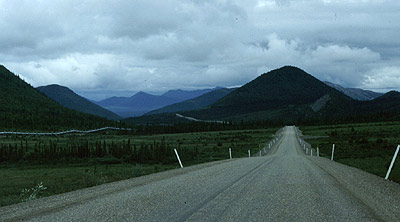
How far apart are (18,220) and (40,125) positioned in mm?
136800

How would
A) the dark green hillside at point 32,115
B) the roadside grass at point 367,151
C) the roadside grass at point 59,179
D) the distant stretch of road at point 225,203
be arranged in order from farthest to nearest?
the dark green hillside at point 32,115, the roadside grass at point 367,151, the roadside grass at point 59,179, the distant stretch of road at point 225,203

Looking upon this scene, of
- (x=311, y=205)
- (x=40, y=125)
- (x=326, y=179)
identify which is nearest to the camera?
(x=311, y=205)

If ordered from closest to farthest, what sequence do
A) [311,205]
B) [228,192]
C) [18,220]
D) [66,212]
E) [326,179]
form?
[18,220] → [66,212] → [311,205] → [228,192] → [326,179]

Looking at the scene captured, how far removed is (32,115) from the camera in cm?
15388

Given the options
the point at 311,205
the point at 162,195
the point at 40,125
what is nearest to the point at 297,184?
the point at 311,205

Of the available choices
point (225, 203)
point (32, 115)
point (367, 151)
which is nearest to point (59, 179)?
point (225, 203)

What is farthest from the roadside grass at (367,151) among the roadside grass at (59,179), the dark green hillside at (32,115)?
the dark green hillside at (32,115)

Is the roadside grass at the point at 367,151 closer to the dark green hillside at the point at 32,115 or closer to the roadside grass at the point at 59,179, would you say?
the roadside grass at the point at 59,179

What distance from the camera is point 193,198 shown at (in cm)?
1192

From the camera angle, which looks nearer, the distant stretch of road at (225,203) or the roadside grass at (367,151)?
the distant stretch of road at (225,203)

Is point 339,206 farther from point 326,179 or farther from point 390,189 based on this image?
point 326,179

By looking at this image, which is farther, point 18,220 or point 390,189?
point 390,189

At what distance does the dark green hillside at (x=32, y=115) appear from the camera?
438ft

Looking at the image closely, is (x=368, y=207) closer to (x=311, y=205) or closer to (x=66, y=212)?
(x=311, y=205)
